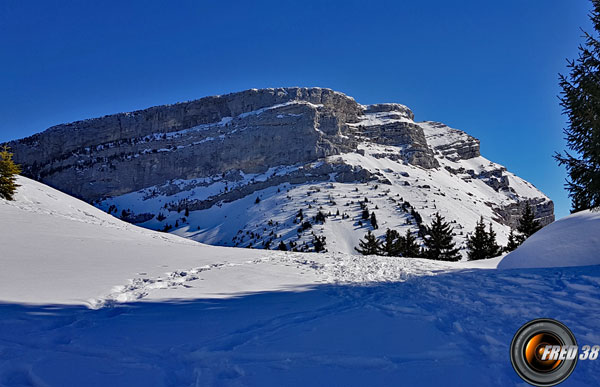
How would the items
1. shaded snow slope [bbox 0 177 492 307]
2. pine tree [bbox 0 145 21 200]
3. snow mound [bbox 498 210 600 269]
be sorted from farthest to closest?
pine tree [bbox 0 145 21 200]
snow mound [bbox 498 210 600 269]
shaded snow slope [bbox 0 177 492 307]

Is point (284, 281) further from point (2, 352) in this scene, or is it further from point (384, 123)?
point (384, 123)

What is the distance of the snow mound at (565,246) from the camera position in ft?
32.3

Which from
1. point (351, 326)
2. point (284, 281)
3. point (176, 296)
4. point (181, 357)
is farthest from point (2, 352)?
point (284, 281)

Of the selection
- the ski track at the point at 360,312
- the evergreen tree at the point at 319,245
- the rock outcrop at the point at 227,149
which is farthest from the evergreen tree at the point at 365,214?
the ski track at the point at 360,312

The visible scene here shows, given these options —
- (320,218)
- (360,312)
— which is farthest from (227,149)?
(360,312)

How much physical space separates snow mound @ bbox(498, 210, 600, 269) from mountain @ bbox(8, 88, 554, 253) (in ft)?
241

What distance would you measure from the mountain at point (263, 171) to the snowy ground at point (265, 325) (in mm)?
78897

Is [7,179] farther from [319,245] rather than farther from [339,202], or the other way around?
[339,202]

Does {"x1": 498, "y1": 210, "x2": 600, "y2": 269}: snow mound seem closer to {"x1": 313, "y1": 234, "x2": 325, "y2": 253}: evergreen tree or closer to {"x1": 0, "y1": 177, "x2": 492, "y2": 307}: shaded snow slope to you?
{"x1": 0, "y1": 177, "x2": 492, "y2": 307}: shaded snow slope

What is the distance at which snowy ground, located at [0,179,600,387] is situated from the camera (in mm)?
3057

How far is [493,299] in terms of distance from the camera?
568 centimetres

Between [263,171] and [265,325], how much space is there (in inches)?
6043

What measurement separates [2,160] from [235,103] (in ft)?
578

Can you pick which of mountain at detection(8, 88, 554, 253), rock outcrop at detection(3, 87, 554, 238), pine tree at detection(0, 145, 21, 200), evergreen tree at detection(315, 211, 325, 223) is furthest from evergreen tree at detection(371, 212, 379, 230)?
pine tree at detection(0, 145, 21, 200)
